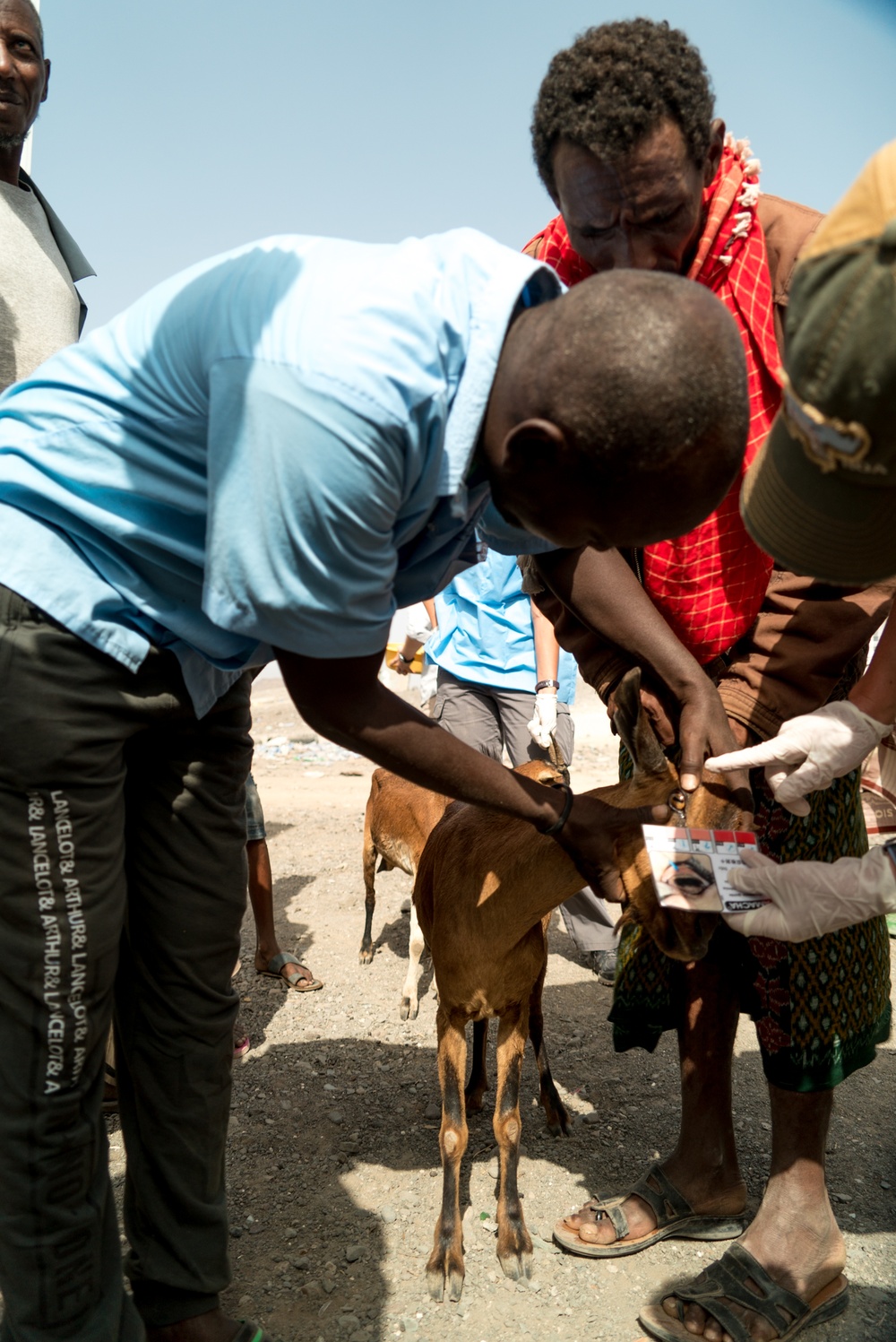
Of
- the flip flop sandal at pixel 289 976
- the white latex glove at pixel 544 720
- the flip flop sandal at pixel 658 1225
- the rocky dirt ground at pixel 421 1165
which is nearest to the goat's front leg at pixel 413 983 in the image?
the rocky dirt ground at pixel 421 1165

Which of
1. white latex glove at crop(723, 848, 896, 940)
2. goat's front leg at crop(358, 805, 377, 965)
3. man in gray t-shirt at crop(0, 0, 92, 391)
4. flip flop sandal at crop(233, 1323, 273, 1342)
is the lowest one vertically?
goat's front leg at crop(358, 805, 377, 965)

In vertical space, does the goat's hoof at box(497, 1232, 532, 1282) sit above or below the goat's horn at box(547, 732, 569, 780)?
below

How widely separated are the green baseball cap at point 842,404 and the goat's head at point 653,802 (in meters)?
0.84

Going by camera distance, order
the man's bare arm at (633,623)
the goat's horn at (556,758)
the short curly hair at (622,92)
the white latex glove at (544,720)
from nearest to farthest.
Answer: the short curly hair at (622,92)
the man's bare arm at (633,623)
the goat's horn at (556,758)
the white latex glove at (544,720)

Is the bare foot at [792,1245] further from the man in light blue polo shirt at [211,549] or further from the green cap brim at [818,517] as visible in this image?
the green cap brim at [818,517]

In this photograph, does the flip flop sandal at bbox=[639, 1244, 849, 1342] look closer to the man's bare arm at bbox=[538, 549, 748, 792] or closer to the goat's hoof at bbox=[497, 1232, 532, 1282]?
the goat's hoof at bbox=[497, 1232, 532, 1282]

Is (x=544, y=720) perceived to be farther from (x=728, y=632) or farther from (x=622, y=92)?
(x=622, y=92)

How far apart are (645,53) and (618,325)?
1.25 m

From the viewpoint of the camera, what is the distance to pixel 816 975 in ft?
9.73

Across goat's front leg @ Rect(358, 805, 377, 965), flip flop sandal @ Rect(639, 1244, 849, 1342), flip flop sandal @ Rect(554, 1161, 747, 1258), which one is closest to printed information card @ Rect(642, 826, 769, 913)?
flip flop sandal @ Rect(639, 1244, 849, 1342)

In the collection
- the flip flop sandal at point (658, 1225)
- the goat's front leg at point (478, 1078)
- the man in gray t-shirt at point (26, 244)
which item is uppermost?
the man in gray t-shirt at point (26, 244)

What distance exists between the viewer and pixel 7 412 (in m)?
2.16

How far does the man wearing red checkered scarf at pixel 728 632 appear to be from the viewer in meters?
2.61

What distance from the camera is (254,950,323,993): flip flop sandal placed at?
5.24m
